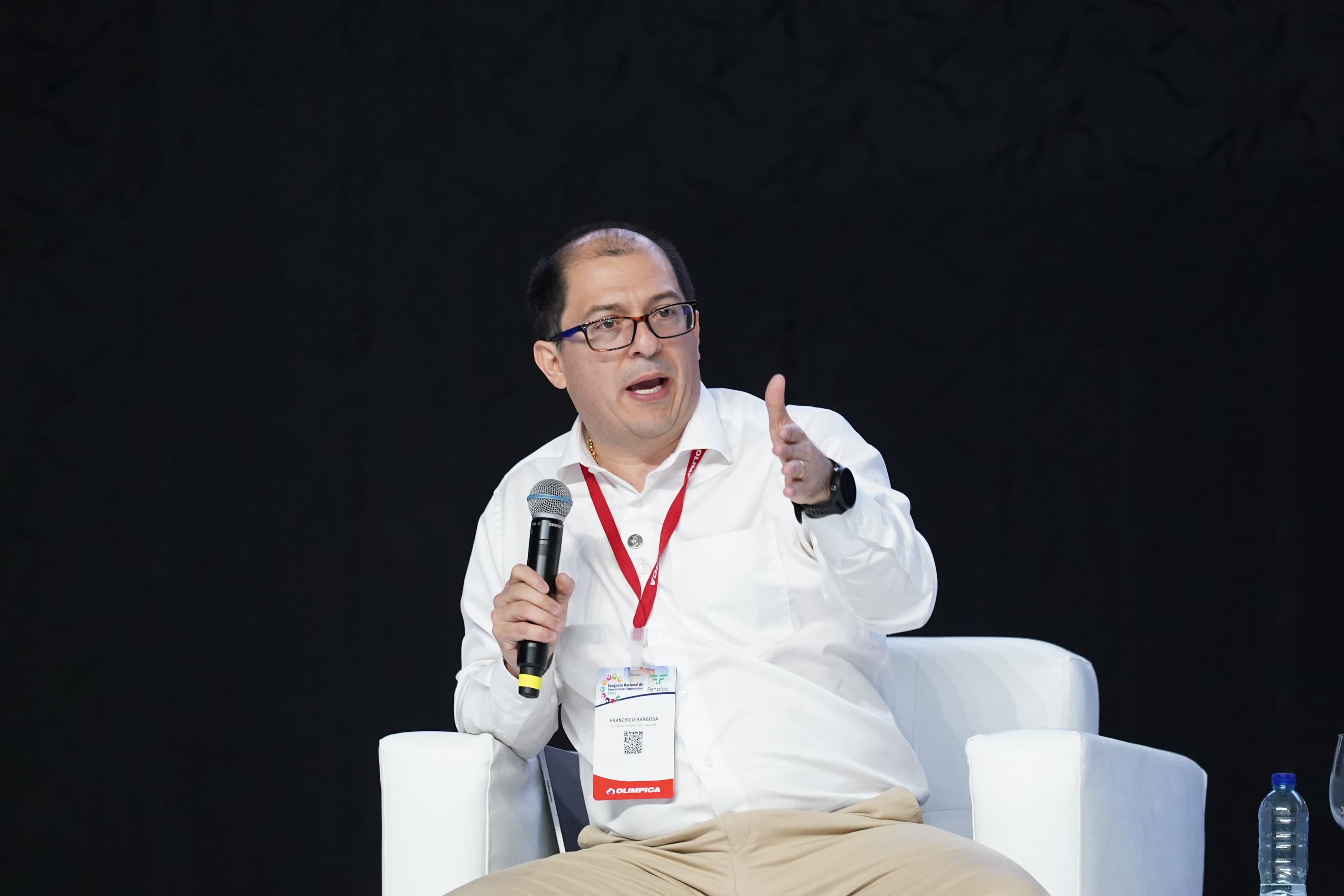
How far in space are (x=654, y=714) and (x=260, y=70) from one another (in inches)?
87.5

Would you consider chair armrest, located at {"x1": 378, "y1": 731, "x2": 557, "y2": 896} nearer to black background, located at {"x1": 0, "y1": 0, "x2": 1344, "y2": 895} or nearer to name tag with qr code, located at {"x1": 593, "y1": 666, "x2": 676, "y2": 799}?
name tag with qr code, located at {"x1": 593, "y1": 666, "x2": 676, "y2": 799}

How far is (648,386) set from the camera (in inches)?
88.4

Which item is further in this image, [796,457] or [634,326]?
[634,326]

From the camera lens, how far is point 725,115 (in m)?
3.43

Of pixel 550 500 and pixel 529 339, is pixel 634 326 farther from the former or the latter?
pixel 529 339

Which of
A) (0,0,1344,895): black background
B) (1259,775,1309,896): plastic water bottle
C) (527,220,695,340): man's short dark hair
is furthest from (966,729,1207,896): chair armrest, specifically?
(0,0,1344,895): black background

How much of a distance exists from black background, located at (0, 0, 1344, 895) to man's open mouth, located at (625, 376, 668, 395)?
1.17 m

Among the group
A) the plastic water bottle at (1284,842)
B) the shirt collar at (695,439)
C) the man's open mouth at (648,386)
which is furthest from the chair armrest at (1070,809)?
the plastic water bottle at (1284,842)

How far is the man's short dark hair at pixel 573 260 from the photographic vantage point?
2.33m

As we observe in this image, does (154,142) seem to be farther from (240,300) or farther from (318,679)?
(318,679)

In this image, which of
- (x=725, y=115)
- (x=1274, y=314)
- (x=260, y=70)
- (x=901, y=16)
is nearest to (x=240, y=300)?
(x=260, y=70)

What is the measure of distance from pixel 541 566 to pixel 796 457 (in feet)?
1.35

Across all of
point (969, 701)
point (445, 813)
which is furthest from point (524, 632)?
point (969, 701)

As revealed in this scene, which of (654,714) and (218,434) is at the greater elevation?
(218,434)
